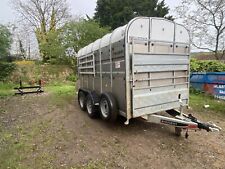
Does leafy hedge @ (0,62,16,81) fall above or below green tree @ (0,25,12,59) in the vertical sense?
below

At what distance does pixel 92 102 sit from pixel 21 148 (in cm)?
241

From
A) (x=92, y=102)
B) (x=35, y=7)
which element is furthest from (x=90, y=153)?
(x=35, y=7)

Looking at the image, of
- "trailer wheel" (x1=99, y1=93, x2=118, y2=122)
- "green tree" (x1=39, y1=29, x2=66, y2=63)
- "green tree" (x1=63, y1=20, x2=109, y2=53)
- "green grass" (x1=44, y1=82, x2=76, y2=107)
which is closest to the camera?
"trailer wheel" (x1=99, y1=93, x2=118, y2=122)

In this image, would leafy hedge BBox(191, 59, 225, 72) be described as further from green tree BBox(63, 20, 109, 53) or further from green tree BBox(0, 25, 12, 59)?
green tree BBox(0, 25, 12, 59)

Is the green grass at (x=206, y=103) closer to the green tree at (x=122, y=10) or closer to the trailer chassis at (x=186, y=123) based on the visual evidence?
the trailer chassis at (x=186, y=123)

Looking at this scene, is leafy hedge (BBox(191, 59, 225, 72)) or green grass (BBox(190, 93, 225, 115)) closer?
green grass (BBox(190, 93, 225, 115))

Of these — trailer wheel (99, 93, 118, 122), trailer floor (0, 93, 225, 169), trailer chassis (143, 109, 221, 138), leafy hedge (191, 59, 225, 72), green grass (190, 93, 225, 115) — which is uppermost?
leafy hedge (191, 59, 225, 72)

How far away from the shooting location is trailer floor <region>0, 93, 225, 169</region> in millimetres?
4371

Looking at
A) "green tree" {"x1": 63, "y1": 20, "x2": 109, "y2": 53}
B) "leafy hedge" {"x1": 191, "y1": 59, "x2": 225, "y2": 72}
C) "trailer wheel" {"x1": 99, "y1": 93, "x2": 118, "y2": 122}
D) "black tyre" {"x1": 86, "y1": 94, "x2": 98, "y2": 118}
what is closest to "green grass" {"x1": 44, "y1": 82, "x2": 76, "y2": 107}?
"black tyre" {"x1": 86, "y1": 94, "x2": 98, "y2": 118}

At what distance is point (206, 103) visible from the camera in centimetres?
959

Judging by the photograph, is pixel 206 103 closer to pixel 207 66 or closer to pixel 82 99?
pixel 207 66

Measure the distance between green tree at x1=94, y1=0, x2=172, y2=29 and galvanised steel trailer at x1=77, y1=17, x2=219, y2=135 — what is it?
2179 centimetres

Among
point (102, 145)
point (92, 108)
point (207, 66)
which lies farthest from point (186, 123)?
point (207, 66)

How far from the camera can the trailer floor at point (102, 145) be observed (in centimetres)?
437
